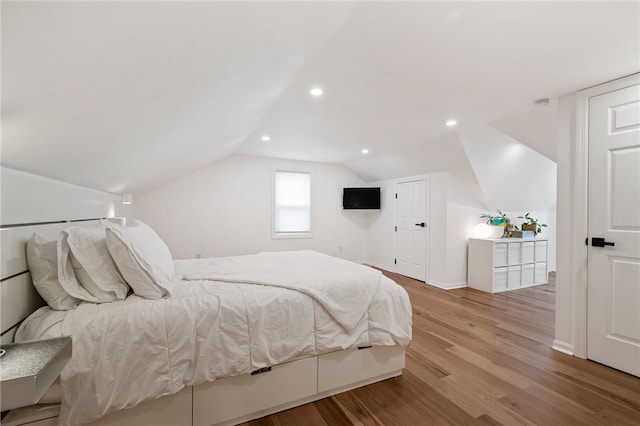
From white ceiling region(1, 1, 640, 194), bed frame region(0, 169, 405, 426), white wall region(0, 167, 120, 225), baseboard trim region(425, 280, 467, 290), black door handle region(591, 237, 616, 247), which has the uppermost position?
white ceiling region(1, 1, 640, 194)

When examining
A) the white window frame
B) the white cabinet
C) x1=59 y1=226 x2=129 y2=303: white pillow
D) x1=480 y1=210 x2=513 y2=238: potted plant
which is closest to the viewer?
x1=59 y1=226 x2=129 y2=303: white pillow

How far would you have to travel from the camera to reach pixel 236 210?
17.0 feet

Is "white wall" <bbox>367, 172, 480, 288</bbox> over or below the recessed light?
below

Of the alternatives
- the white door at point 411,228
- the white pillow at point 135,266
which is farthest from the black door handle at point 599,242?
the white pillow at point 135,266

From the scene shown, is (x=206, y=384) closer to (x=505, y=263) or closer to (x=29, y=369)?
(x=29, y=369)

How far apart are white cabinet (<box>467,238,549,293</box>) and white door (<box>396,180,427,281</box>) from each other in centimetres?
82

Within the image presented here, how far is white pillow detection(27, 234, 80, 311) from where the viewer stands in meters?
1.34

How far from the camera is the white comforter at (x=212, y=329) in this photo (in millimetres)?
1247

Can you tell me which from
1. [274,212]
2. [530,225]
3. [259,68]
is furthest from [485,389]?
[274,212]

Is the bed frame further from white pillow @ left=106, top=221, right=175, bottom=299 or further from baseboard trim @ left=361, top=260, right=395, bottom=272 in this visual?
baseboard trim @ left=361, top=260, right=395, bottom=272

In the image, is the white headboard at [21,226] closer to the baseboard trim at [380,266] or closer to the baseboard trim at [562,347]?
the baseboard trim at [562,347]

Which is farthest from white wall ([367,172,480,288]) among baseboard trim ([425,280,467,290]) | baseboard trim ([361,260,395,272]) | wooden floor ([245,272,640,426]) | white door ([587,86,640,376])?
white door ([587,86,640,376])

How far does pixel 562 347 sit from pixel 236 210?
4.94m

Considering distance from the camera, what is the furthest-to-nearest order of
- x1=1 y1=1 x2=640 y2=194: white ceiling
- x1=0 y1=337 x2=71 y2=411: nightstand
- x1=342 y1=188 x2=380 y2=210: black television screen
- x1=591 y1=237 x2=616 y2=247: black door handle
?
1. x1=342 y1=188 x2=380 y2=210: black television screen
2. x1=591 y1=237 x2=616 y2=247: black door handle
3. x1=1 y1=1 x2=640 y2=194: white ceiling
4. x1=0 y1=337 x2=71 y2=411: nightstand
